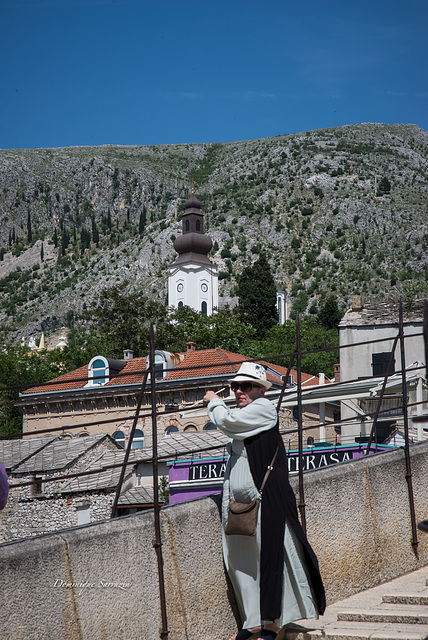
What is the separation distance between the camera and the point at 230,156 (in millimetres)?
195875

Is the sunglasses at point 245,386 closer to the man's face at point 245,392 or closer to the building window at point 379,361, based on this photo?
the man's face at point 245,392

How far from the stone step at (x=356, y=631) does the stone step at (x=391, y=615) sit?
0.16 ft

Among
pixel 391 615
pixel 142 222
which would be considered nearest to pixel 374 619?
pixel 391 615

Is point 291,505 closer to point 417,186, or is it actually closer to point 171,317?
point 171,317

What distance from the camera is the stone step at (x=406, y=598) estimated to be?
6250 mm

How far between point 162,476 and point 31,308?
138218 mm

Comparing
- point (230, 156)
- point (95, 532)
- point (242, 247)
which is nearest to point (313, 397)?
point (95, 532)

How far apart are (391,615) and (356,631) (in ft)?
1.20

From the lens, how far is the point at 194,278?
104250mm

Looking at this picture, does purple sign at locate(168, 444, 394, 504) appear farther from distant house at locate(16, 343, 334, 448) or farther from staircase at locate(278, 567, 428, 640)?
staircase at locate(278, 567, 428, 640)

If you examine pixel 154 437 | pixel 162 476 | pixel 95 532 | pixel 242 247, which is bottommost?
pixel 162 476

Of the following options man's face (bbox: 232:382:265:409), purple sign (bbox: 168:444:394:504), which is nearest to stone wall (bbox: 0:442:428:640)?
man's face (bbox: 232:382:265:409)

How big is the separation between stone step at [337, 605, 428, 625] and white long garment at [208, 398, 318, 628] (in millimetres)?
546

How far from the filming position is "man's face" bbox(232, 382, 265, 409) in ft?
18.9
